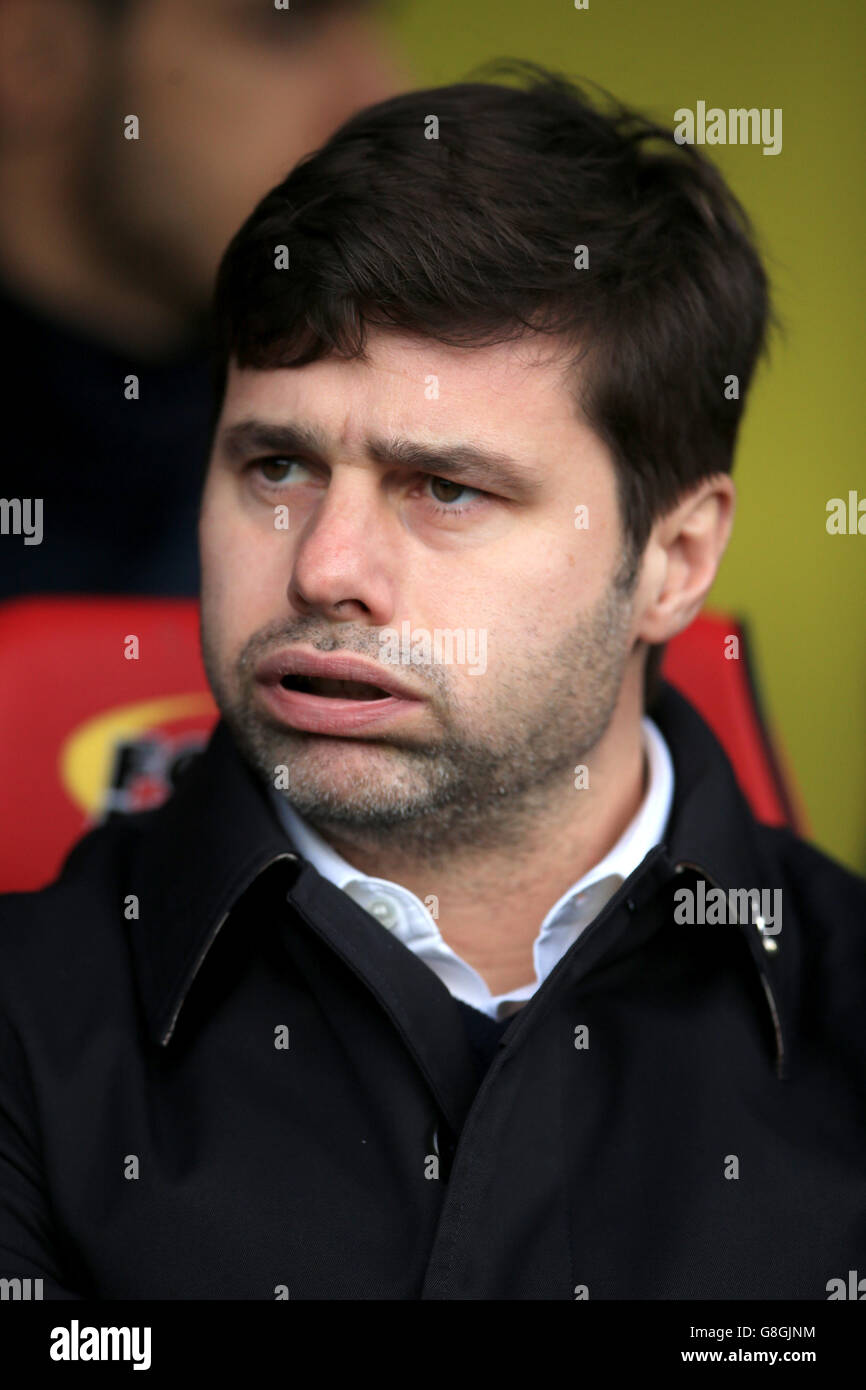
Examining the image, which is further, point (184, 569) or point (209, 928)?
point (184, 569)

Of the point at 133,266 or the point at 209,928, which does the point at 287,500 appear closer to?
the point at 209,928

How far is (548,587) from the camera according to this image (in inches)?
57.0

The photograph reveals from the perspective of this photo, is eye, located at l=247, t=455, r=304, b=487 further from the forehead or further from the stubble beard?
the stubble beard

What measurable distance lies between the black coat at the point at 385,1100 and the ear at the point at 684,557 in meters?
0.26

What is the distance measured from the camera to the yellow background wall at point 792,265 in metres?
3.12

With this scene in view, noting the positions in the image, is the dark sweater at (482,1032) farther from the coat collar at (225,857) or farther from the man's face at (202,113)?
the man's face at (202,113)

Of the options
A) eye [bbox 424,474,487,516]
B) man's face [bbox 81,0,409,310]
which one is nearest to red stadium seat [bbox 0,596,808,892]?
eye [bbox 424,474,487,516]

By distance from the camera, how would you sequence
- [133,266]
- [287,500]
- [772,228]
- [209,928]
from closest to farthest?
[209,928] → [287,500] → [133,266] → [772,228]

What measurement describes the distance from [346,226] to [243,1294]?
97 cm

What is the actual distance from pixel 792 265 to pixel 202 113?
1.32m

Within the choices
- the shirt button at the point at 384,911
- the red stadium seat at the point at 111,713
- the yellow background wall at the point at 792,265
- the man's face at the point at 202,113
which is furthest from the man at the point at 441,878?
the yellow background wall at the point at 792,265

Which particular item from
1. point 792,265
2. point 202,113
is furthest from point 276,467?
point 792,265

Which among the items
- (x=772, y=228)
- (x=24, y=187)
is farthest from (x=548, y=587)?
(x=772, y=228)

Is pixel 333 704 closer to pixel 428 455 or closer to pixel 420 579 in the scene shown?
pixel 420 579
